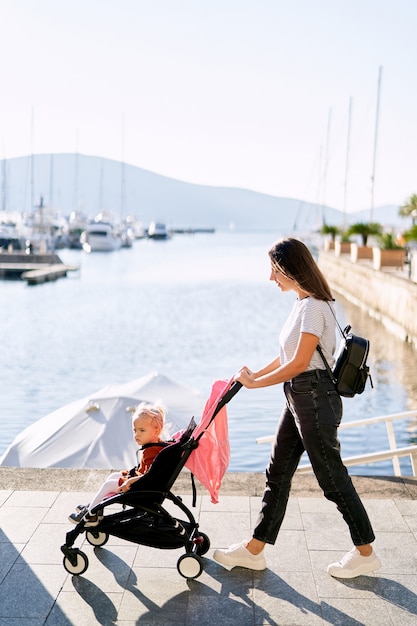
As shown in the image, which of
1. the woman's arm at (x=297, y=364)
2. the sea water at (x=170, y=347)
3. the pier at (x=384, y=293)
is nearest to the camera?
the woman's arm at (x=297, y=364)

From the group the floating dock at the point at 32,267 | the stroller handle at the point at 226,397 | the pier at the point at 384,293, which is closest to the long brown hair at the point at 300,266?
the stroller handle at the point at 226,397

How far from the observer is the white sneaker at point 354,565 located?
463 cm

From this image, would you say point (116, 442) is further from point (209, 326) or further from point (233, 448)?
point (209, 326)

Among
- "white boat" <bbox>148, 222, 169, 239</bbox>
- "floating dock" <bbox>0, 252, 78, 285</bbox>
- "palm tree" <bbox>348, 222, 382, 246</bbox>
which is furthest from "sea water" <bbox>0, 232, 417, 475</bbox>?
"white boat" <bbox>148, 222, 169, 239</bbox>

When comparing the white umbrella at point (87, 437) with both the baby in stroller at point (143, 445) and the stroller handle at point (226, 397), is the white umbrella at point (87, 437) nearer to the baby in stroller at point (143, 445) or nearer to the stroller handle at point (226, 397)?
the baby in stroller at point (143, 445)

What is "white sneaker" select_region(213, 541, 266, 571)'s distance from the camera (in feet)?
15.6

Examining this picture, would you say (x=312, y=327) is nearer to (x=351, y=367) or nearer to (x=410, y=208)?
(x=351, y=367)

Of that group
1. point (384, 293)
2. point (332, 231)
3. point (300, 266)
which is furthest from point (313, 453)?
point (332, 231)

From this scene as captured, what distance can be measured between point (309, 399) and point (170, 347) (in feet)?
81.7

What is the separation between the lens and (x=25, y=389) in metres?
22.2

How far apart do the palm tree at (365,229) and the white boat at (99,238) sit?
48623 millimetres

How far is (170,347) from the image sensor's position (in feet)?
96.5

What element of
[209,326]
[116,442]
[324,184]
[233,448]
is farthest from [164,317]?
[324,184]

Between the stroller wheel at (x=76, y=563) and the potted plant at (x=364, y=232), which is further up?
the potted plant at (x=364, y=232)
